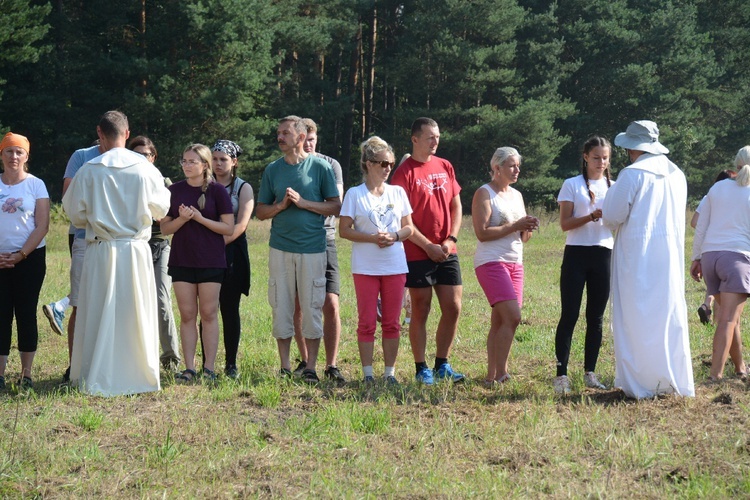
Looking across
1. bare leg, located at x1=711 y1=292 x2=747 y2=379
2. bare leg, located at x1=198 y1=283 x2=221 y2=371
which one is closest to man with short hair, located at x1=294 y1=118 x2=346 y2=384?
bare leg, located at x1=198 y1=283 x2=221 y2=371

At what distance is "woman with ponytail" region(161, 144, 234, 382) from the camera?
7.74 metres

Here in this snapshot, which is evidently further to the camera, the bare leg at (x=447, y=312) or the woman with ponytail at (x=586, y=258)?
the bare leg at (x=447, y=312)

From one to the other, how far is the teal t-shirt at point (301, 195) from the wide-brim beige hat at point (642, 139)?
2.47 m

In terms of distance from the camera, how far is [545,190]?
4472cm

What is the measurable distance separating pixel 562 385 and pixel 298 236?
249 cm

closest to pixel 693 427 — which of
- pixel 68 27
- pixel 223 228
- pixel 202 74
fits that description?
pixel 223 228

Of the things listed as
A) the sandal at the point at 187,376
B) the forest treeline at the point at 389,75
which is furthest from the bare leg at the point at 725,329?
the forest treeline at the point at 389,75

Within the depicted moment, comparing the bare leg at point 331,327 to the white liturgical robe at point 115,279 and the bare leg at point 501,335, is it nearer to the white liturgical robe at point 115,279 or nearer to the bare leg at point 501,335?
the bare leg at point 501,335

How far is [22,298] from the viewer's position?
779cm

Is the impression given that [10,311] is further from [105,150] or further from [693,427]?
[693,427]

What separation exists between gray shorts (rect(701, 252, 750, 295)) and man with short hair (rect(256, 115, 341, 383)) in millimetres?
3199

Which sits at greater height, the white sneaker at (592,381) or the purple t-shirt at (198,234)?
the purple t-shirt at (198,234)

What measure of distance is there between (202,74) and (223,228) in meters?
29.7

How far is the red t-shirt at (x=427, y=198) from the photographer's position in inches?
311
